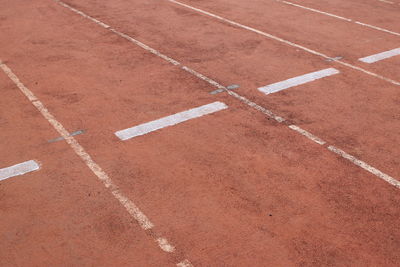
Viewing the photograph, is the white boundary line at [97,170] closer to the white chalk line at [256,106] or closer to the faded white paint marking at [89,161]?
the faded white paint marking at [89,161]

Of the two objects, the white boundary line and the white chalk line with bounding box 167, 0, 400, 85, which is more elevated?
the white chalk line with bounding box 167, 0, 400, 85

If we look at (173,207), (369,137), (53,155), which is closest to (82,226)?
(173,207)

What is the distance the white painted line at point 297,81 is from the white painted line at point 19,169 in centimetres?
449

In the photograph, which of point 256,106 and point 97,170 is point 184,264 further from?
point 256,106

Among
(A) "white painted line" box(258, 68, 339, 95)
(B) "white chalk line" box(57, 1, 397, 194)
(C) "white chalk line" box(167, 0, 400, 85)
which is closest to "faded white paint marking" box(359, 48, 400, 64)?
(C) "white chalk line" box(167, 0, 400, 85)

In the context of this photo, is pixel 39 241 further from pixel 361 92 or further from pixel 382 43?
pixel 382 43

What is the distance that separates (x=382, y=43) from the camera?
37.0ft

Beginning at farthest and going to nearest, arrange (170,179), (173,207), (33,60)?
(33,60), (170,179), (173,207)

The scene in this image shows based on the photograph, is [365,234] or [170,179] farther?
[170,179]

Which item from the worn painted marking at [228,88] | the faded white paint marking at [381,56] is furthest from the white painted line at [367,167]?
the faded white paint marking at [381,56]

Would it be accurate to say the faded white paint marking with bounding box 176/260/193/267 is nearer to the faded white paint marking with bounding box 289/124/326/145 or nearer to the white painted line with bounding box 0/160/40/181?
the white painted line with bounding box 0/160/40/181

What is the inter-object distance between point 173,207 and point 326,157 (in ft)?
8.33

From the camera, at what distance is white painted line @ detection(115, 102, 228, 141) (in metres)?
7.40

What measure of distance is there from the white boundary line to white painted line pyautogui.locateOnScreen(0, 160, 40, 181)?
0.66 metres
